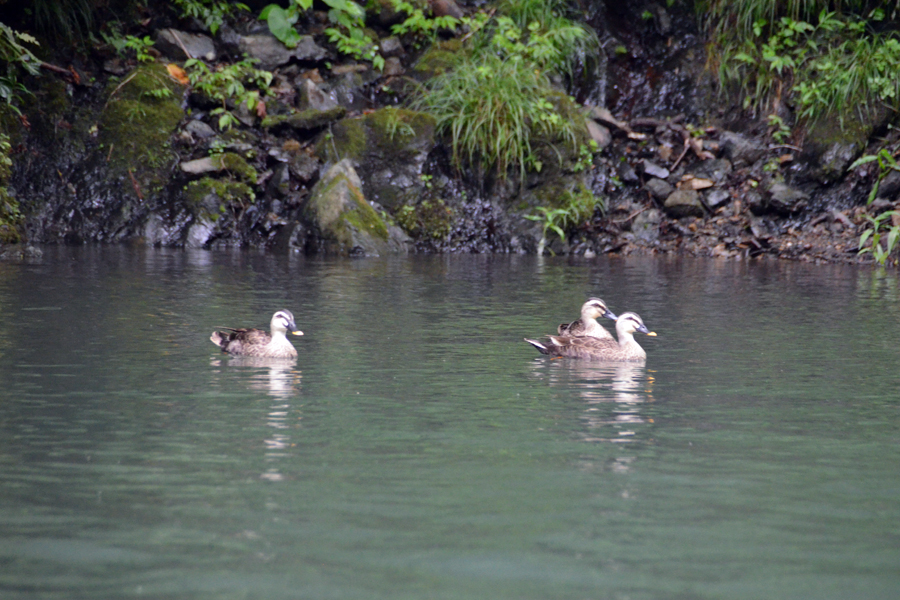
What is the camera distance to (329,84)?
70.4 ft

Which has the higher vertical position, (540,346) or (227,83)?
(227,83)

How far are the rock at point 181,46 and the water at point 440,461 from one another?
12471 mm

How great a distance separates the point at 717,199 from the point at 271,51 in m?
10.2

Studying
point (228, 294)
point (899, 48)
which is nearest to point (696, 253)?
point (899, 48)

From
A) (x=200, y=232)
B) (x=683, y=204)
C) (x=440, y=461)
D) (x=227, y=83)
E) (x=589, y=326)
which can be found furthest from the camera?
(x=227, y=83)

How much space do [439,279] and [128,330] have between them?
18.9 ft

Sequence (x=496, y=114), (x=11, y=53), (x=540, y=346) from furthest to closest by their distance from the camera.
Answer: (x=496, y=114) → (x=11, y=53) → (x=540, y=346)

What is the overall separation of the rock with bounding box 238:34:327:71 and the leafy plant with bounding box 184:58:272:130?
2.16 feet

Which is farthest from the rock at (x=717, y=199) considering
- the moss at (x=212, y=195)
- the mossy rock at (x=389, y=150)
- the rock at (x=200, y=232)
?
the rock at (x=200, y=232)

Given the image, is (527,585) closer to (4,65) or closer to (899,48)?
(4,65)

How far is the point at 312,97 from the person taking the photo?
20.7 metres

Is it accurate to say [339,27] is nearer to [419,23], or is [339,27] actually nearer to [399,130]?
[419,23]

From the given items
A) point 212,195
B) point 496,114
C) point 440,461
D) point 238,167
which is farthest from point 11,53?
point 440,461

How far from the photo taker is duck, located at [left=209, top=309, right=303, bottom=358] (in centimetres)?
752
